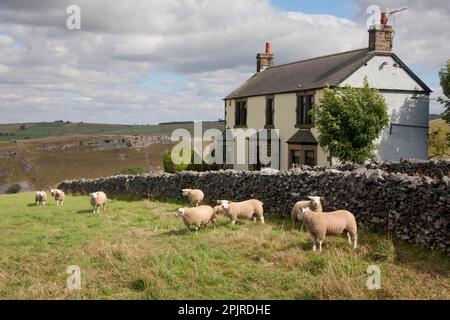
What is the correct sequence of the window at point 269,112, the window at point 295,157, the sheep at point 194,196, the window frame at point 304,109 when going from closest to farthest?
1. the sheep at point 194,196
2. the window frame at point 304,109
3. the window at point 295,157
4. the window at point 269,112

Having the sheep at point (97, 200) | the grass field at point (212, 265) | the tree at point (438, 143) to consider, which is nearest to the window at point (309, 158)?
the tree at point (438, 143)

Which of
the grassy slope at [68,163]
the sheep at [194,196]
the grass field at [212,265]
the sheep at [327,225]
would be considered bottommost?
the grassy slope at [68,163]

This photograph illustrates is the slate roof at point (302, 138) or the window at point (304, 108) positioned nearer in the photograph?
the slate roof at point (302, 138)

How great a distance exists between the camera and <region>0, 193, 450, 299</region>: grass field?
878cm

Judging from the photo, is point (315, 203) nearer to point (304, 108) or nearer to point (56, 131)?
point (304, 108)

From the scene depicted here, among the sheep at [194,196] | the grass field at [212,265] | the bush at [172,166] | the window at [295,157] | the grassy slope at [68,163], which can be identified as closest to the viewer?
the grass field at [212,265]

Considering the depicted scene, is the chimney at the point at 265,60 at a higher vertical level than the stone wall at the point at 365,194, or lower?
higher

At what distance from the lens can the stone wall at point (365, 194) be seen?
10.9 metres

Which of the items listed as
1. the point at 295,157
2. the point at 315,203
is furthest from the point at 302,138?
the point at 315,203

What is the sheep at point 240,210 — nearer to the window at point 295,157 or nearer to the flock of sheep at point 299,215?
the flock of sheep at point 299,215

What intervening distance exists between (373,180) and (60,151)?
11094 cm

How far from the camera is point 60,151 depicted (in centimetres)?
11425
